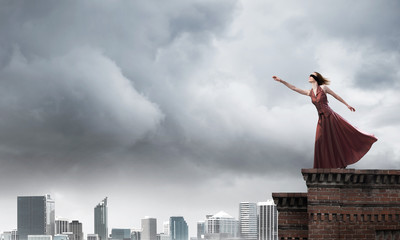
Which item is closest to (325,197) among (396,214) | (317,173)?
(317,173)

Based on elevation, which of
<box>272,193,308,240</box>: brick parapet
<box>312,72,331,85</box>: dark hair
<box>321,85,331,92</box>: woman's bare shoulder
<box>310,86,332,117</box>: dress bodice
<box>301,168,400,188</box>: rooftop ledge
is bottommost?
<box>272,193,308,240</box>: brick parapet

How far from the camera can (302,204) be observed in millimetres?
25172

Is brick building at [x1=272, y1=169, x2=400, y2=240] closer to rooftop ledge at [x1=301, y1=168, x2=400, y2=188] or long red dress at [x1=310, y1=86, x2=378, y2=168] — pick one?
rooftop ledge at [x1=301, y1=168, x2=400, y2=188]

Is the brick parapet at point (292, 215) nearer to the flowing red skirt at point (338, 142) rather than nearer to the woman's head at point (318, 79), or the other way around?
the flowing red skirt at point (338, 142)

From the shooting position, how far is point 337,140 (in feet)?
83.6

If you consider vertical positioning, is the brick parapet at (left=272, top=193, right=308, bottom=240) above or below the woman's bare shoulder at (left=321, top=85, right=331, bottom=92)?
below

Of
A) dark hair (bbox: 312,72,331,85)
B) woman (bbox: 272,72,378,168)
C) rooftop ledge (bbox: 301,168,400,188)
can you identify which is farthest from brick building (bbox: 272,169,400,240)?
dark hair (bbox: 312,72,331,85)

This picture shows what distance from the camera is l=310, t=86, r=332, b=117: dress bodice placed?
25719 millimetres

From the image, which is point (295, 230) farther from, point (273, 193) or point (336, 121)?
point (336, 121)

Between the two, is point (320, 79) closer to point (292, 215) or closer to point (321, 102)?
point (321, 102)

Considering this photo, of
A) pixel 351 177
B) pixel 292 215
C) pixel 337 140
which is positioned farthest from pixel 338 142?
pixel 292 215

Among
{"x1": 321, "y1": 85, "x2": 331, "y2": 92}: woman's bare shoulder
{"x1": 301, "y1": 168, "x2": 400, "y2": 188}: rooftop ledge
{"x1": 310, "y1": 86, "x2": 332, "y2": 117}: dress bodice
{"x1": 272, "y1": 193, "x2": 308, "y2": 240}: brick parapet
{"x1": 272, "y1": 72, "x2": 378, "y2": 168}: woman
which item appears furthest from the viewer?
{"x1": 321, "y1": 85, "x2": 331, "y2": 92}: woman's bare shoulder

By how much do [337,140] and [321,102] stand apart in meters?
1.67

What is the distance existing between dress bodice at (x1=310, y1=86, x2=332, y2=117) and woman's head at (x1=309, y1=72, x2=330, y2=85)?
1.01 feet
